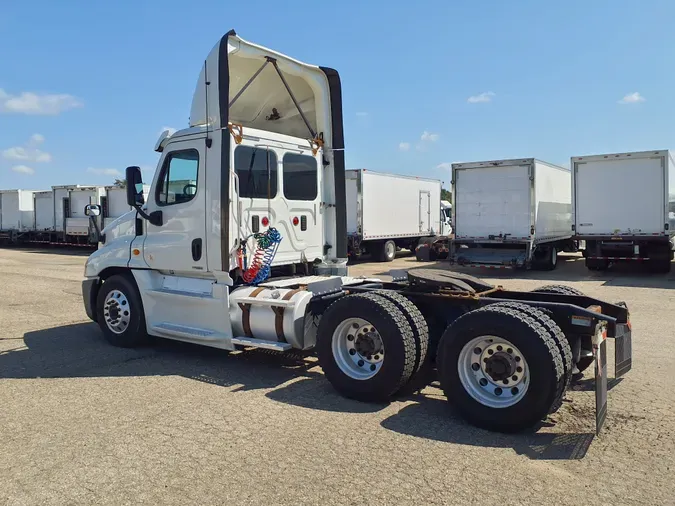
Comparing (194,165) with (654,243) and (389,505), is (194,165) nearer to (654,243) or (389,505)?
(389,505)

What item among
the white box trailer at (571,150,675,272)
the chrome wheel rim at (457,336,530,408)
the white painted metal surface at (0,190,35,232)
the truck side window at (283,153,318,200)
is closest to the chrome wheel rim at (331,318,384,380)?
the chrome wheel rim at (457,336,530,408)

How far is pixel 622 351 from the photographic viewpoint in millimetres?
5391

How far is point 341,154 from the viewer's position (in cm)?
816

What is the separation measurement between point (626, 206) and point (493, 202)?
12.7 feet

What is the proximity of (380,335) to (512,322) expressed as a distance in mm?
1227

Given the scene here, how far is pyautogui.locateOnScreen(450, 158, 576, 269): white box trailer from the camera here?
17125 millimetres

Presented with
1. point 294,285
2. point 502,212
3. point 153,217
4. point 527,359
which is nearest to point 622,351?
point 527,359

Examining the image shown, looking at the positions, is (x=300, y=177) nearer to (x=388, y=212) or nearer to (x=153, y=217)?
(x=153, y=217)

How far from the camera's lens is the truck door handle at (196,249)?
270 inches

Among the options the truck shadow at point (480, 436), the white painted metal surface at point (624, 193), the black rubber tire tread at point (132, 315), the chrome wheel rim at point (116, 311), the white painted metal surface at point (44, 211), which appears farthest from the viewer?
the white painted metal surface at point (44, 211)

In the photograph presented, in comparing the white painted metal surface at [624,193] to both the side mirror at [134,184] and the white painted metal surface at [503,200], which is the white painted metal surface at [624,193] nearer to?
the white painted metal surface at [503,200]

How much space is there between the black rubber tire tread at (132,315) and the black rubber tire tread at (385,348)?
2991 millimetres

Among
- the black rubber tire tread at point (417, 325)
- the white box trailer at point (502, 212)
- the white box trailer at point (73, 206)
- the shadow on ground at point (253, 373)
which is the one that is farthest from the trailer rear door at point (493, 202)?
the white box trailer at point (73, 206)

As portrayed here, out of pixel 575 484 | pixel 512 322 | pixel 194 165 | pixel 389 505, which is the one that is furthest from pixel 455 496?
pixel 194 165
